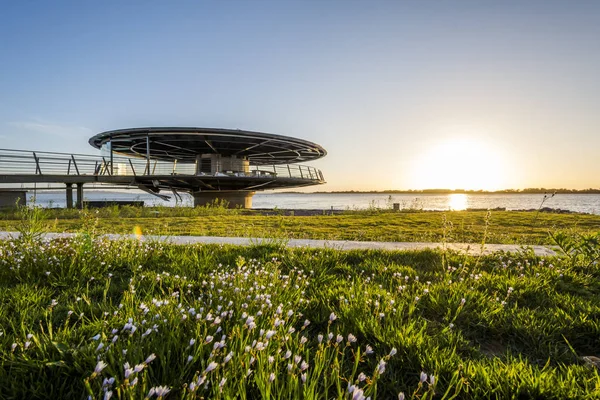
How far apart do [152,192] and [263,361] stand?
31800 mm

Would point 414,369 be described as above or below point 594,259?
below

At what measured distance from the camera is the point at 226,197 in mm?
32094

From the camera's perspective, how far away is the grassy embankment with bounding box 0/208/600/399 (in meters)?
1.95

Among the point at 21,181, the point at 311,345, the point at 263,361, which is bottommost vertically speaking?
the point at 311,345

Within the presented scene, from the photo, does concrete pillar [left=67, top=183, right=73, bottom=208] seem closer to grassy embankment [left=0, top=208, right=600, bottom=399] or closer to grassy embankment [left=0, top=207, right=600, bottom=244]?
grassy embankment [left=0, top=207, right=600, bottom=244]

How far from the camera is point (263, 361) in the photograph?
6.28 feet

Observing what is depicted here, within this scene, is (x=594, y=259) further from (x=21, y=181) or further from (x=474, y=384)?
(x=21, y=181)

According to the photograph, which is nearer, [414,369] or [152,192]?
[414,369]

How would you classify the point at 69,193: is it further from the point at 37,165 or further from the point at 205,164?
the point at 205,164

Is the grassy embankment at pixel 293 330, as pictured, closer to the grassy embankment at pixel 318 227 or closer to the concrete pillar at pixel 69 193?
the grassy embankment at pixel 318 227

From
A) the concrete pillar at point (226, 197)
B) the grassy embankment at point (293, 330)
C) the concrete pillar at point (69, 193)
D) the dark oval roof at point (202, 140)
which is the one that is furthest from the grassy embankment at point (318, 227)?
the concrete pillar at point (226, 197)

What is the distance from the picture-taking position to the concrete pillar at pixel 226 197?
104 feet

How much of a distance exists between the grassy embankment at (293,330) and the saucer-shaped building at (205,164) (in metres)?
21.4

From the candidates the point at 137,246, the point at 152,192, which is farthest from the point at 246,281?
the point at 152,192
